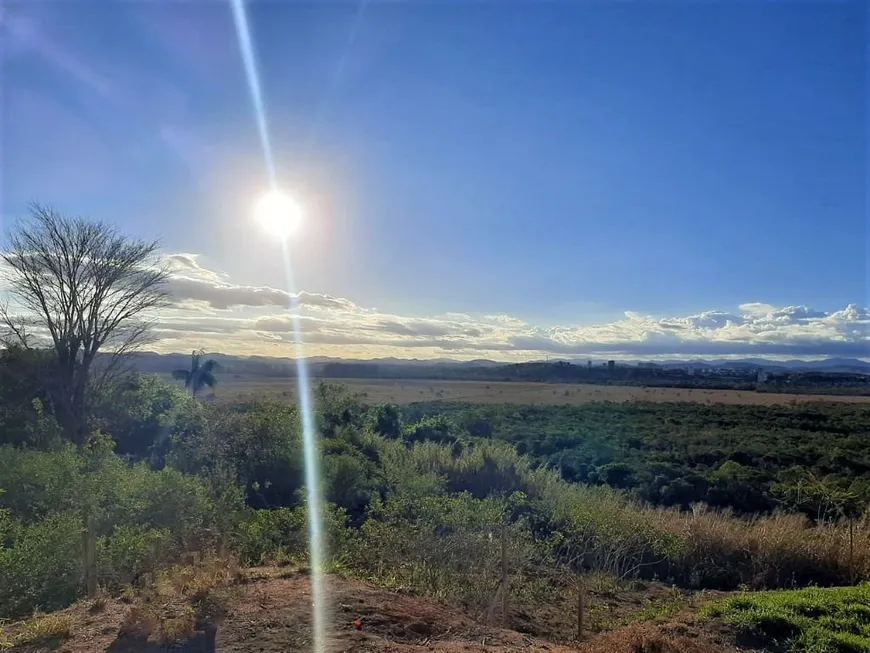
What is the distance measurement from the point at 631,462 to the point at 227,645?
17751 millimetres

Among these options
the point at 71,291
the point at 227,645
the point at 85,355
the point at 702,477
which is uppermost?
Answer: the point at 71,291

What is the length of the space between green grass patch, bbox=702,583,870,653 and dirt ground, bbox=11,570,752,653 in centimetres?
38

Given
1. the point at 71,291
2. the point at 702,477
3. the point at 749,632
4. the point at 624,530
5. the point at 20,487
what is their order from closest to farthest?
1. the point at 749,632
2. the point at 20,487
3. the point at 624,530
4. the point at 702,477
5. the point at 71,291

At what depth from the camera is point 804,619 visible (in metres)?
5.92

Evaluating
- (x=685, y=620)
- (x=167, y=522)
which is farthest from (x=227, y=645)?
(x=685, y=620)

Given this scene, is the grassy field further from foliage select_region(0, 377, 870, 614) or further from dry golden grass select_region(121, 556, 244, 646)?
dry golden grass select_region(121, 556, 244, 646)

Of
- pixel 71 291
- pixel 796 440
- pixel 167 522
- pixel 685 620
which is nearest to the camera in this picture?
pixel 685 620

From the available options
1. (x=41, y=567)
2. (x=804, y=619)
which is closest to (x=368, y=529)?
(x=41, y=567)

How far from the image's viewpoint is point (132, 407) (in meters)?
21.6

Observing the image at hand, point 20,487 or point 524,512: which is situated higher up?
point 20,487

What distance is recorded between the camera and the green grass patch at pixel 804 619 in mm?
5488

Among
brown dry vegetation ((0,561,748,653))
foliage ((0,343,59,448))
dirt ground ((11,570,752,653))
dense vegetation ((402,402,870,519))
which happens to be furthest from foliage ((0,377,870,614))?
foliage ((0,343,59,448))

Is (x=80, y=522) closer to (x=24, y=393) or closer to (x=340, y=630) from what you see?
(x=340, y=630)

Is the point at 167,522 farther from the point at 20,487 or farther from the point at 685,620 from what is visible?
the point at 685,620
